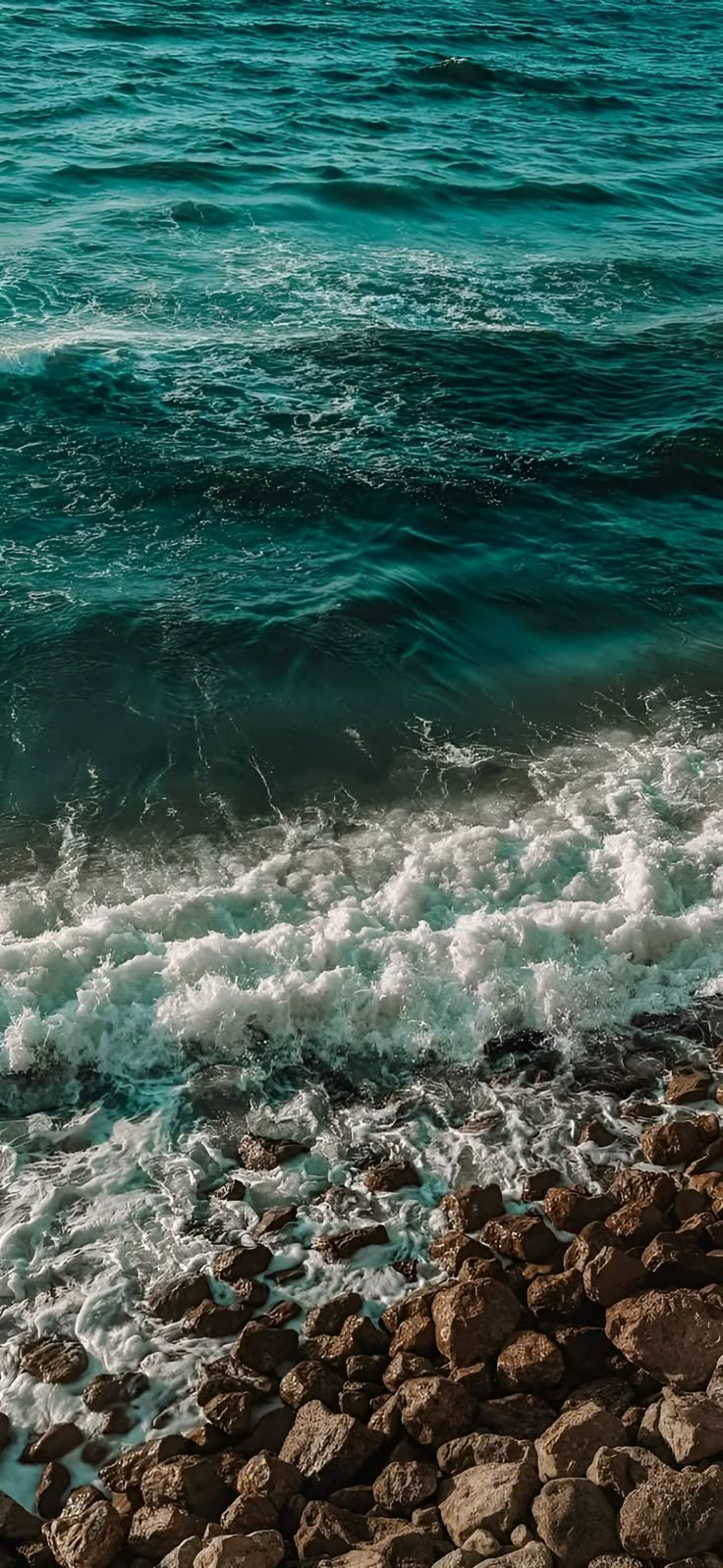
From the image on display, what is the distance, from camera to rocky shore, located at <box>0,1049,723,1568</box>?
18.9 feet

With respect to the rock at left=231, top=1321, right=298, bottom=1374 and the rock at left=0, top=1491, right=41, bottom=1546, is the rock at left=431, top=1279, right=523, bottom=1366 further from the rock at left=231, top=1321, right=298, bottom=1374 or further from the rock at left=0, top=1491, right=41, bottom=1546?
the rock at left=0, top=1491, right=41, bottom=1546

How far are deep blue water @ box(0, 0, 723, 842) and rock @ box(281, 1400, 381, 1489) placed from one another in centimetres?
623

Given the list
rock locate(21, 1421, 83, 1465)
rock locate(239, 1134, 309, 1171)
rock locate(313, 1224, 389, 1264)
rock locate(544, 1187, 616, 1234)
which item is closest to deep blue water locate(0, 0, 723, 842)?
rock locate(239, 1134, 309, 1171)

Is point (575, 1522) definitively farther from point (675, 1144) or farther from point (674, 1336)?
point (675, 1144)

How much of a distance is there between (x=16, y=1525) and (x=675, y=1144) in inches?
175

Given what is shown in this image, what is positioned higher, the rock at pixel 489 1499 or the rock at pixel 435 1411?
the rock at pixel 489 1499

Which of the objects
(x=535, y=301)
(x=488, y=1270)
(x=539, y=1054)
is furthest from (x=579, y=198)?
(x=488, y=1270)

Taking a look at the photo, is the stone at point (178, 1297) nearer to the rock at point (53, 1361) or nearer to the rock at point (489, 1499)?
A: the rock at point (53, 1361)

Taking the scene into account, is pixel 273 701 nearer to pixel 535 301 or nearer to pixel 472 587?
pixel 472 587

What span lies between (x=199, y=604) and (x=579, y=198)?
20.1 m

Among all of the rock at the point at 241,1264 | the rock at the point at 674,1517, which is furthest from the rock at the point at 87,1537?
the rock at the point at 674,1517

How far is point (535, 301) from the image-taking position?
75.4ft

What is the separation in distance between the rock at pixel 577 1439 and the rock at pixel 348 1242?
5.68 feet

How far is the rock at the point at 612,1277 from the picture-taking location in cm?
695
